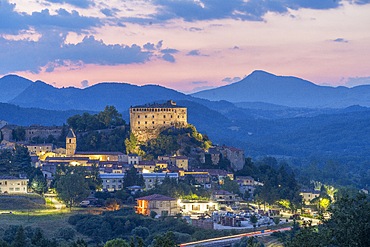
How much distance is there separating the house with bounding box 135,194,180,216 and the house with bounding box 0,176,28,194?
9795mm

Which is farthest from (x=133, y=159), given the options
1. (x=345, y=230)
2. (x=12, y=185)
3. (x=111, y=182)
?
(x=345, y=230)

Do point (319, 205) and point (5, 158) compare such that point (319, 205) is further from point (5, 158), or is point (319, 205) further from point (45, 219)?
point (5, 158)

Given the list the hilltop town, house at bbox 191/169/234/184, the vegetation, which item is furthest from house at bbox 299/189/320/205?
the vegetation

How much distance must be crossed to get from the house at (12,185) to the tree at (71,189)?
10.4 ft

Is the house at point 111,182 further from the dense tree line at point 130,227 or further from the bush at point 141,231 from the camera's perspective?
the bush at point 141,231

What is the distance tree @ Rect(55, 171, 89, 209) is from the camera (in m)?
53.4

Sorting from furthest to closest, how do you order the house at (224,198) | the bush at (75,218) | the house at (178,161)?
1. the house at (178,161)
2. the house at (224,198)
3. the bush at (75,218)

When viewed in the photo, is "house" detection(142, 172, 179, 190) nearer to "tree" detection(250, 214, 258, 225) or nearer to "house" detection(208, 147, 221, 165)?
"house" detection(208, 147, 221, 165)

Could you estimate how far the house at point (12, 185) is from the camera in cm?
5578

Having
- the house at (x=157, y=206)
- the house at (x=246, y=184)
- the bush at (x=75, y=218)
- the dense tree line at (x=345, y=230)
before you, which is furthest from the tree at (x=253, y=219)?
the dense tree line at (x=345, y=230)

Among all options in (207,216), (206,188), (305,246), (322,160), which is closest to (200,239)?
(207,216)

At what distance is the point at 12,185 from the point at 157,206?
1198 centimetres

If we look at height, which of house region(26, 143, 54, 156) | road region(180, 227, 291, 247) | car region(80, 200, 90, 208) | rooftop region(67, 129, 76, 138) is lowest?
road region(180, 227, 291, 247)

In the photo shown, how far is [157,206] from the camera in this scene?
171ft
